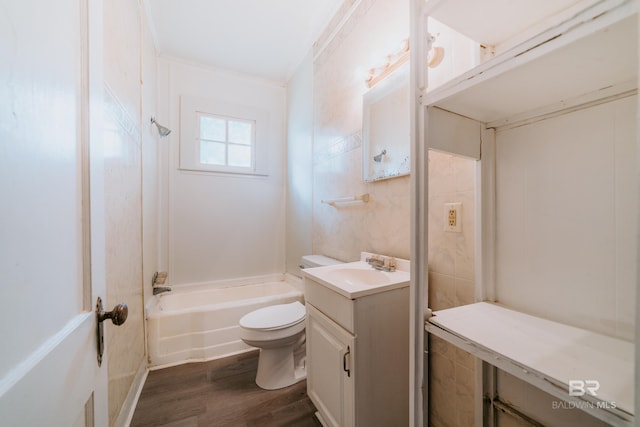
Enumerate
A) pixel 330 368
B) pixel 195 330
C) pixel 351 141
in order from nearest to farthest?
pixel 330 368 → pixel 351 141 → pixel 195 330

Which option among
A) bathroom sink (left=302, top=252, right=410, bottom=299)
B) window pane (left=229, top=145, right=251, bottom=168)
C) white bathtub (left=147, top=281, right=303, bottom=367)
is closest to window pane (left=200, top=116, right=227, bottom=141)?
window pane (left=229, top=145, right=251, bottom=168)

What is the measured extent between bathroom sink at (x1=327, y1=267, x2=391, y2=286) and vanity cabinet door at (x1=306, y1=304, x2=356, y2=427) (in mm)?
214

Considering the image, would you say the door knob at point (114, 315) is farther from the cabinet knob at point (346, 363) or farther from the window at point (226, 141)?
the window at point (226, 141)

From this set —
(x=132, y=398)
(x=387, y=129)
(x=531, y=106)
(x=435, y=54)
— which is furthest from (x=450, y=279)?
(x=132, y=398)

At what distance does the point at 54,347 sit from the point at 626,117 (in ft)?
4.20

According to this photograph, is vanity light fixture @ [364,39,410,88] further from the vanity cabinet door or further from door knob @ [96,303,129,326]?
door knob @ [96,303,129,326]

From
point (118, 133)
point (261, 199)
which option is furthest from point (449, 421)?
point (261, 199)

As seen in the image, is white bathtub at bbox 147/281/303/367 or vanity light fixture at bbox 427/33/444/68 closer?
vanity light fixture at bbox 427/33/444/68

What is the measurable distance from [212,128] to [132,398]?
2392mm

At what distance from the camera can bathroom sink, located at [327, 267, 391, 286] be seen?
1309 millimetres

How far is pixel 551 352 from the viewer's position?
53cm

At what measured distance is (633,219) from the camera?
57cm

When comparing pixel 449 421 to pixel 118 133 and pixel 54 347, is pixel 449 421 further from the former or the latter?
pixel 118 133

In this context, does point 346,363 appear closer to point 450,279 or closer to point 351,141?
point 450,279
